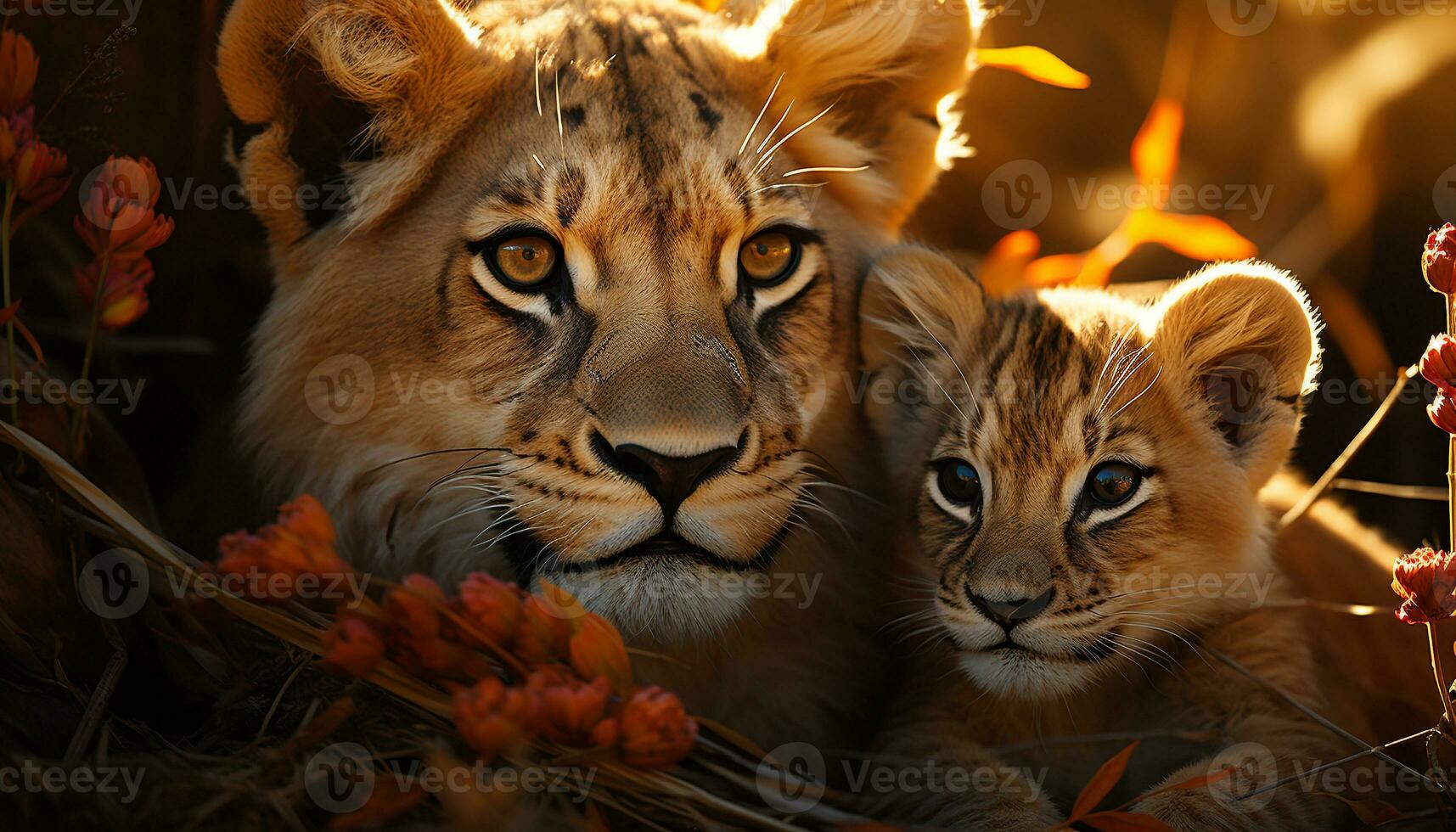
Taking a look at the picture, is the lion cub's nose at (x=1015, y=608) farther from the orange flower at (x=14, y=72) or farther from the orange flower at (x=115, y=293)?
the orange flower at (x=14, y=72)

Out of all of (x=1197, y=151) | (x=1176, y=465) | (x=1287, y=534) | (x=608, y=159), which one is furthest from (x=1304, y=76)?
(x=608, y=159)

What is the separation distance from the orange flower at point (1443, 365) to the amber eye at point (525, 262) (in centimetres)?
158

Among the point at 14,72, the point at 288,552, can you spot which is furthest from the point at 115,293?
the point at 288,552

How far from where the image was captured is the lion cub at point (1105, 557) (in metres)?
2.27

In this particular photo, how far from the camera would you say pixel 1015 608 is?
87.4 inches

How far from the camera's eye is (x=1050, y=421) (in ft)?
7.97

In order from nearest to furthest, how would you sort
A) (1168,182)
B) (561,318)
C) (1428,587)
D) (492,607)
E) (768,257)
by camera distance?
(492,607) < (1428,587) < (561,318) < (768,257) < (1168,182)

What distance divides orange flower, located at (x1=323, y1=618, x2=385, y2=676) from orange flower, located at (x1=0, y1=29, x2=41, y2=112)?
1.12 m

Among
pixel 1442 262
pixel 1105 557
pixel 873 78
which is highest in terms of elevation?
pixel 873 78

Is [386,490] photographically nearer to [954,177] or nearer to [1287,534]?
[1287,534]

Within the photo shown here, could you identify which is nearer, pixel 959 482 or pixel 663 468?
pixel 663 468

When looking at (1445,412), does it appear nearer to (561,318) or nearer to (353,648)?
(561,318)

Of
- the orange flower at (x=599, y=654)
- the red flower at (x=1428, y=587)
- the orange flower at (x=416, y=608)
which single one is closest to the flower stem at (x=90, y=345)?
the orange flower at (x=416, y=608)

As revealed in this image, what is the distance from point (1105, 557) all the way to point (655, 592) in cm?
90
